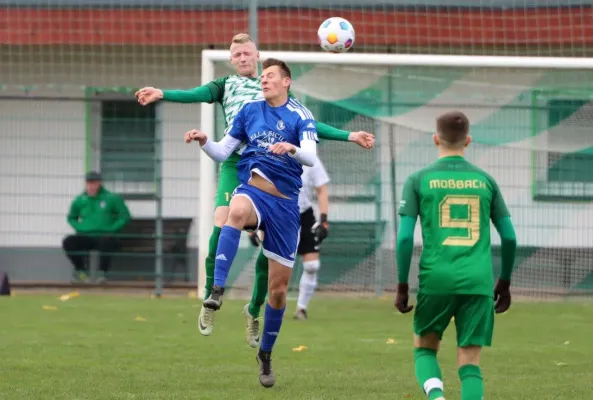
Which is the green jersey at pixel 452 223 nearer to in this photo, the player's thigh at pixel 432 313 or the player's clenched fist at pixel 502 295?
the player's thigh at pixel 432 313

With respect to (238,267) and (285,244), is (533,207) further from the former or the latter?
(285,244)

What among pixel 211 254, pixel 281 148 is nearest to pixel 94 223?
pixel 211 254

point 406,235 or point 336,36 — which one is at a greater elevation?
point 336,36

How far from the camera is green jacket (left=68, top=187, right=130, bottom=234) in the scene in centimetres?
1792

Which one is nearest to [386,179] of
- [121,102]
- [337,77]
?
[337,77]

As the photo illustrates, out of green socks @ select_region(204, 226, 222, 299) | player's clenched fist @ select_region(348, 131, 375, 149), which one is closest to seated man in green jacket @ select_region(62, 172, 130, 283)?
green socks @ select_region(204, 226, 222, 299)

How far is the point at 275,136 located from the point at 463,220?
7.73ft

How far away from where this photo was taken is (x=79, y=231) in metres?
17.9

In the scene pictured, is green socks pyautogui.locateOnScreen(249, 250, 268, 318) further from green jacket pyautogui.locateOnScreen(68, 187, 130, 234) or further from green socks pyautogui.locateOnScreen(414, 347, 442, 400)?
green jacket pyautogui.locateOnScreen(68, 187, 130, 234)

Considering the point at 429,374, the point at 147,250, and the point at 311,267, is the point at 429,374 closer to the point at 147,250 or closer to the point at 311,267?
the point at 311,267

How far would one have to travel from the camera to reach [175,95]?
359 inches

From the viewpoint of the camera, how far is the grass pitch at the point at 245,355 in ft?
28.7

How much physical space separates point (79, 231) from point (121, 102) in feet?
6.25

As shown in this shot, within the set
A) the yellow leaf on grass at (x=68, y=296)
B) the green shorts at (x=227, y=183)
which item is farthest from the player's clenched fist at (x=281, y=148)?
the yellow leaf on grass at (x=68, y=296)
